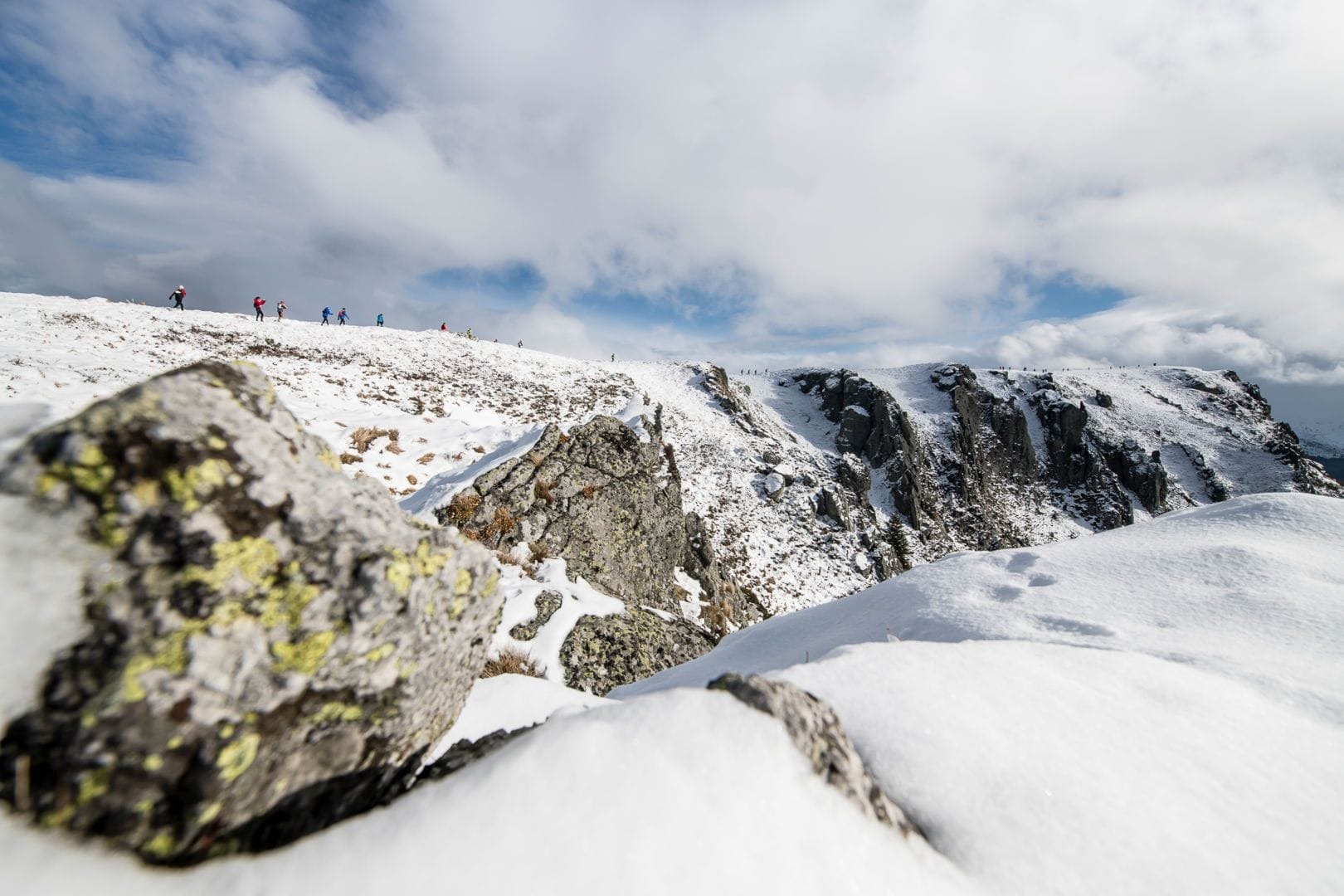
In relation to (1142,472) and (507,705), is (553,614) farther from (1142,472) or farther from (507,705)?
(1142,472)

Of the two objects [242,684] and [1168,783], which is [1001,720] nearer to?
[1168,783]

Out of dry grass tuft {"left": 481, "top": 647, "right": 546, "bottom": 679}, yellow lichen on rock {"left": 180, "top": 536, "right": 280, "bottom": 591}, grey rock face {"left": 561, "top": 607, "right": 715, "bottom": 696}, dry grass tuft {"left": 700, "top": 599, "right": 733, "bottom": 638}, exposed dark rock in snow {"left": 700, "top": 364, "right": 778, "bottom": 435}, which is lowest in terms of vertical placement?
dry grass tuft {"left": 700, "top": 599, "right": 733, "bottom": 638}

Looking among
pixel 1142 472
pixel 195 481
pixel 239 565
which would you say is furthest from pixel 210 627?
pixel 1142 472

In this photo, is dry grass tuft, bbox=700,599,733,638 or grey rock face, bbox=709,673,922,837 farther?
dry grass tuft, bbox=700,599,733,638

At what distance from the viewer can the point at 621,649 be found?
29.3 feet

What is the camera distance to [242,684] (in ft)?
7.34

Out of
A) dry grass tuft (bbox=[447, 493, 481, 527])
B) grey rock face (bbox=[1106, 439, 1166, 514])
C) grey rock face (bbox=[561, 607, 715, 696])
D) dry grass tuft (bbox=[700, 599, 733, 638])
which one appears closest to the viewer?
grey rock face (bbox=[561, 607, 715, 696])

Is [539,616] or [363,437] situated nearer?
[539,616]

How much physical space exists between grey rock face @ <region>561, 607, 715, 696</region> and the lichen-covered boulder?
17.8ft

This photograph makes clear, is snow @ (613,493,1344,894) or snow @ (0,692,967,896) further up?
snow @ (0,692,967,896)

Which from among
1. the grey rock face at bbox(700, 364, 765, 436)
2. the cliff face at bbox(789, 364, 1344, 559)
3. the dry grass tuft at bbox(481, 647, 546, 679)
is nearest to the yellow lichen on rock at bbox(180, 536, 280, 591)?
the dry grass tuft at bbox(481, 647, 546, 679)

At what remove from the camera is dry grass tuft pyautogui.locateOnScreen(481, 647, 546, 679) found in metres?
6.97

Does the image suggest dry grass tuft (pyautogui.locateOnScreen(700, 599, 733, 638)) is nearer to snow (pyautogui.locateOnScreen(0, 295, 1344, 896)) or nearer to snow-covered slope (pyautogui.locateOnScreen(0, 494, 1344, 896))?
snow (pyautogui.locateOnScreen(0, 295, 1344, 896))

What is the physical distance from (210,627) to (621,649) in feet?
24.3
